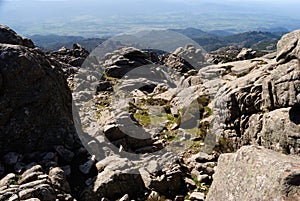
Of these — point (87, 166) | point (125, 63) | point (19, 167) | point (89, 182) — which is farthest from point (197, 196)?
point (125, 63)

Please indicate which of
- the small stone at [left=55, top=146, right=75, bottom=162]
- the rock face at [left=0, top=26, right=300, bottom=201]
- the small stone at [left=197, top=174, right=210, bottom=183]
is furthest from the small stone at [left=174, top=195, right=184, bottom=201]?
the small stone at [left=55, top=146, right=75, bottom=162]

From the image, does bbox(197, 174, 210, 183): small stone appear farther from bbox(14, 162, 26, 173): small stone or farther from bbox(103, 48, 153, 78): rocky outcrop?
bbox(103, 48, 153, 78): rocky outcrop

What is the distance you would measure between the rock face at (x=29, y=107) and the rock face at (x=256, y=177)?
1193 centimetres

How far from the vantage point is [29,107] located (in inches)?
851

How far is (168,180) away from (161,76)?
4515 cm

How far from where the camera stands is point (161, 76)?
206ft

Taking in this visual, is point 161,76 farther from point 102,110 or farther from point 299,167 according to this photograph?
point 299,167

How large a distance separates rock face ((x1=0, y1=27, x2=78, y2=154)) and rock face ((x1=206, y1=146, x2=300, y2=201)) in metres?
11.9

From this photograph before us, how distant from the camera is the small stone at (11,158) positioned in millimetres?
19000

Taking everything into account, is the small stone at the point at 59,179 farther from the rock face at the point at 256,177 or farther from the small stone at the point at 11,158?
the rock face at the point at 256,177

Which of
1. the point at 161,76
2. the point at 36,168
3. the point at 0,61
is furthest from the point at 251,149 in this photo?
the point at 161,76

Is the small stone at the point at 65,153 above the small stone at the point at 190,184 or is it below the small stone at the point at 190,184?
above

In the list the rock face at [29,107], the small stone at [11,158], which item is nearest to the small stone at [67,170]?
the rock face at [29,107]

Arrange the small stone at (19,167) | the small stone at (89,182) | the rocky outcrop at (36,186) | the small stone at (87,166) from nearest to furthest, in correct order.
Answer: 1. the rocky outcrop at (36,186)
2. the small stone at (19,167)
3. the small stone at (89,182)
4. the small stone at (87,166)
